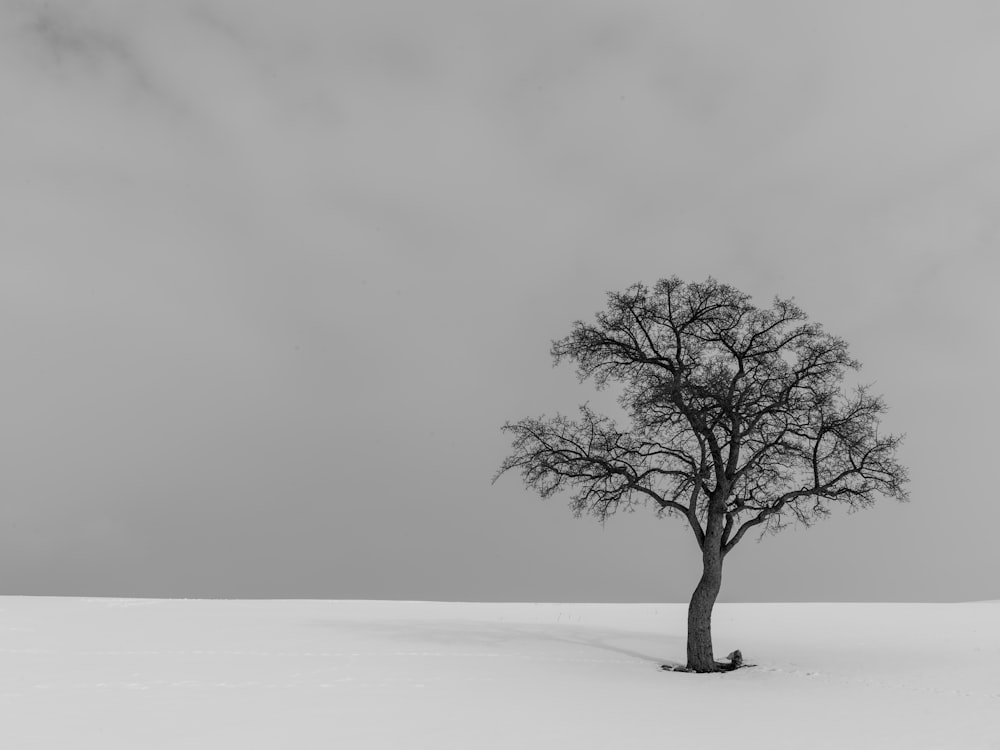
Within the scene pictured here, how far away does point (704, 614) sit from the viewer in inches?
923

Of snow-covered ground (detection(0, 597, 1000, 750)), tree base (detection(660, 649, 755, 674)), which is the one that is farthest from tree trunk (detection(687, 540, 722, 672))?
snow-covered ground (detection(0, 597, 1000, 750))

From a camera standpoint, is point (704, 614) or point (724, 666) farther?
point (704, 614)

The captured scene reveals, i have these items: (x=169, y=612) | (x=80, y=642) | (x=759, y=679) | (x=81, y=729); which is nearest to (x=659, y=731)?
(x=759, y=679)

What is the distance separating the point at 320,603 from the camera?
1859 inches

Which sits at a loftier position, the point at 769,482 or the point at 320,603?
the point at 769,482

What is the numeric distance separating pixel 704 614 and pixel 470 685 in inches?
313

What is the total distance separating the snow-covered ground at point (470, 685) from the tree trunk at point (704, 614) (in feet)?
3.99

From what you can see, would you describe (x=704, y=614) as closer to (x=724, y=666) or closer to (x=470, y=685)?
(x=724, y=666)

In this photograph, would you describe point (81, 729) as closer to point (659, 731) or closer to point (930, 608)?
point (659, 731)

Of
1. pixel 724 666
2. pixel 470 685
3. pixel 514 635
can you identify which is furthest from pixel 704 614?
pixel 514 635

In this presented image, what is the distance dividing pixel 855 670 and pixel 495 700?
1133cm

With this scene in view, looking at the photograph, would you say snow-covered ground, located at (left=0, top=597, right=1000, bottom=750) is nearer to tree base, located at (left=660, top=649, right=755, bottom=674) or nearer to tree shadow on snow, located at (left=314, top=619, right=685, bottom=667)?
tree shadow on snow, located at (left=314, top=619, right=685, bottom=667)

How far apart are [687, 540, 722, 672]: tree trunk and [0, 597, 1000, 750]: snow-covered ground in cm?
122

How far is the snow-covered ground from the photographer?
14.0 meters
